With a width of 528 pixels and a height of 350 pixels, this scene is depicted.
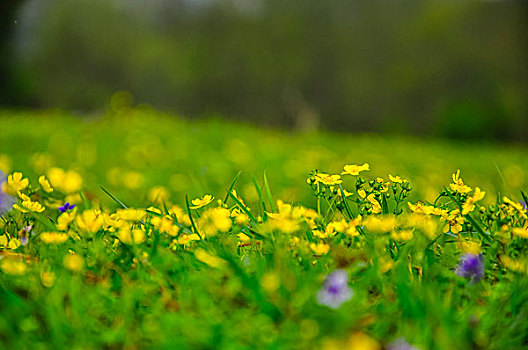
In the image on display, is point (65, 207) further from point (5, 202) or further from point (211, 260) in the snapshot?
point (211, 260)

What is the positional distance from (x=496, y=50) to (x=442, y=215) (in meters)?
15.9

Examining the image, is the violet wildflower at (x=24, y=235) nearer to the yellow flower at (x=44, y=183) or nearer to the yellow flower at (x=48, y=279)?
the yellow flower at (x=44, y=183)

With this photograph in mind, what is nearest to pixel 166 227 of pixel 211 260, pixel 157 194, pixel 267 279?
pixel 211 260

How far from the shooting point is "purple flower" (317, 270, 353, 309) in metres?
0.72

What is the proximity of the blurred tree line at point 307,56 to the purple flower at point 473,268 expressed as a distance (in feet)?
42.4

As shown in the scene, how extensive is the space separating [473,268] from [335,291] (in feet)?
0.96

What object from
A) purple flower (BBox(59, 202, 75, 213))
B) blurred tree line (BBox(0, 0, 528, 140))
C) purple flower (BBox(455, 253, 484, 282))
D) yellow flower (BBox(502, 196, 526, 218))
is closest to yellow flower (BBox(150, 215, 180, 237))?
purple flower (BBox(59, 202, 75, 213))

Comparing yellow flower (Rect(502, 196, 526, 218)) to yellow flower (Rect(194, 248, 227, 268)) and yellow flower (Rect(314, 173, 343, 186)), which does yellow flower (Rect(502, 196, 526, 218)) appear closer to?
yellow flower (Rect(314, 173, 343, 186))

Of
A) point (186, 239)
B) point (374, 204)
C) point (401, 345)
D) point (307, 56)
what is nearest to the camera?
point (401, 345)

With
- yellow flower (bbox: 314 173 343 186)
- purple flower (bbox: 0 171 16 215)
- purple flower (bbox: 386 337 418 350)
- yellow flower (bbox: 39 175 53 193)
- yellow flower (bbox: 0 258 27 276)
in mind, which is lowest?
purple flower (bbox: 0 171 16 215)

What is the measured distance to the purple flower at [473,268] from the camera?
0.90 meters

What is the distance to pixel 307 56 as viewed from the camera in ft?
50.5

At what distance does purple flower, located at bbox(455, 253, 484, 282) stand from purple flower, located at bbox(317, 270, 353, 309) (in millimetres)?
246

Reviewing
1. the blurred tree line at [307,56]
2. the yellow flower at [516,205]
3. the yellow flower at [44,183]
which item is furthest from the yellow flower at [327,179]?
the blurred tree line at [307,56]
